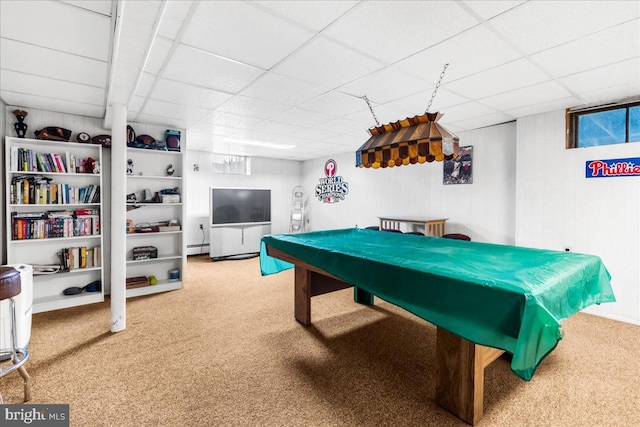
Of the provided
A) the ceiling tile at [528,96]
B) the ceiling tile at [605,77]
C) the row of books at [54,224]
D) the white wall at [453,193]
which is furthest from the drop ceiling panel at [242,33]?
the white wall at [453,193]

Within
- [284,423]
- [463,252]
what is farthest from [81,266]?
[463,252]

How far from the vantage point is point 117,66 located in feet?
7.47

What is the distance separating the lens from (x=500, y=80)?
2803mm

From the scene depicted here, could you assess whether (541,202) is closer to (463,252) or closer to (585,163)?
(585,163)

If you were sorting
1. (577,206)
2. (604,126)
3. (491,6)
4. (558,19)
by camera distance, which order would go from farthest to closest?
(577,206)
(604,126)
(558,19)
(491,6)

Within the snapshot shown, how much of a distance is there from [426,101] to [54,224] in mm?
4725

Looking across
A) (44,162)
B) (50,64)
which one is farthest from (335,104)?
(44,162)

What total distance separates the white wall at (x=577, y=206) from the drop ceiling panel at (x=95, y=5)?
456 centimetres

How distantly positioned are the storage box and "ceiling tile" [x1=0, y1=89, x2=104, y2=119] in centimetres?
189

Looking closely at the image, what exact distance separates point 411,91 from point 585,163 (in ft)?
7.62

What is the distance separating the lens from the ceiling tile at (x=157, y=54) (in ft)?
7.07

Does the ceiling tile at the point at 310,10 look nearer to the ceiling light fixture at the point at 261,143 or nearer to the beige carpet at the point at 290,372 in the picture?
the beige carpet at the point at 290,372

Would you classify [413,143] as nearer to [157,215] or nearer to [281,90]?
[281,90]

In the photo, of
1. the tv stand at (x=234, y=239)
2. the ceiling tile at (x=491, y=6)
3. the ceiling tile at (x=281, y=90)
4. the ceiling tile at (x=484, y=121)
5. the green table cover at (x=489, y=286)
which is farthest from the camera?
the tv stand at (x=234, y=239)
